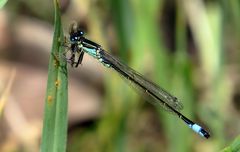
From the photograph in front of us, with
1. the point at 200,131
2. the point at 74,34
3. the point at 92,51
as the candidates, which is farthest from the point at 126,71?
the point at 200,131

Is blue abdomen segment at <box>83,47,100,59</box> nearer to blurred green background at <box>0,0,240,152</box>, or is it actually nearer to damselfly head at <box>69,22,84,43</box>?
damselfly head at <box>69,22,84,43</box>

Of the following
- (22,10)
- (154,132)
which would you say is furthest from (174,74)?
(22,10)

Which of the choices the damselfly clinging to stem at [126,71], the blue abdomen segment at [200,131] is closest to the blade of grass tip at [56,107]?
the damselfly clinging to stem at [126,71]

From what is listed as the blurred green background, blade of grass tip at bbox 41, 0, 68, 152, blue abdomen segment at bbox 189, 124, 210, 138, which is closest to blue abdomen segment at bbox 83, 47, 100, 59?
the blurred green background

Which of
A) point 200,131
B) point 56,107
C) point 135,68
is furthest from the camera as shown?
point 135,68

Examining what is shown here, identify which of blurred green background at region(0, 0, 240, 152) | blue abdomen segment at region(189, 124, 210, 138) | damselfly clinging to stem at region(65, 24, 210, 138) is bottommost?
blue abdomen segment at region(189, 124, 210, 138)

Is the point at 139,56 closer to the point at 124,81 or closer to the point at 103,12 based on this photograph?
the point at 124,81

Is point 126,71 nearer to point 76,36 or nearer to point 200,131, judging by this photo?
point 76,36

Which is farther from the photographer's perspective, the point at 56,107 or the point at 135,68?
the point at 135,68
